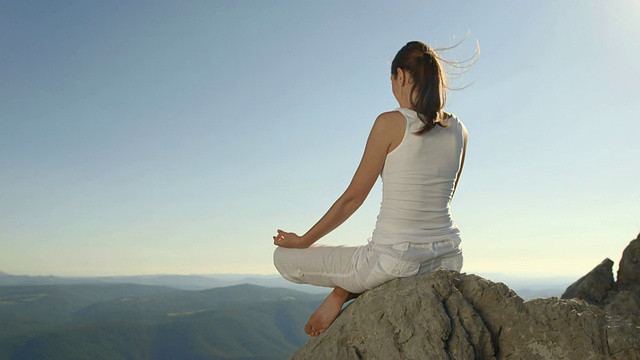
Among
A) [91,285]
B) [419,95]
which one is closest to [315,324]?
[419,95]

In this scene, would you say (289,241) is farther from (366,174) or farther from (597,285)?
(597,285)

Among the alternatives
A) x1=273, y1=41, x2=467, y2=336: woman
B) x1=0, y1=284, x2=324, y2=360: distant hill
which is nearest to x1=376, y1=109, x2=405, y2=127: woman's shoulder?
x1=273, y1=41, x2=467, y2=336: woman

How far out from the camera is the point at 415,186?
4551 mm

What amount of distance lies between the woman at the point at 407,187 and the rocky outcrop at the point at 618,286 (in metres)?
7.51

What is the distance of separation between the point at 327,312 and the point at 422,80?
7.65 ft

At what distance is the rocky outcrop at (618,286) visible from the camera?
1041 cm

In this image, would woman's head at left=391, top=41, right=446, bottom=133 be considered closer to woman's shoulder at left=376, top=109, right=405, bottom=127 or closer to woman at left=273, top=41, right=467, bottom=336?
woman at left=273, top=41, right=467, bottom=336

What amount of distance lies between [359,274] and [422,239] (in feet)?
2.13

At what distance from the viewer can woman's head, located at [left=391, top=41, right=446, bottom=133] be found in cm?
450

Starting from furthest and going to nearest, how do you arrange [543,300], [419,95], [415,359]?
[419,95], [543,300], [415,359]

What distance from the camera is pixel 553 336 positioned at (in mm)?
4074

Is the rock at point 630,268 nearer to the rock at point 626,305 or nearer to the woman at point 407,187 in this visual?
the rock at point 626,305

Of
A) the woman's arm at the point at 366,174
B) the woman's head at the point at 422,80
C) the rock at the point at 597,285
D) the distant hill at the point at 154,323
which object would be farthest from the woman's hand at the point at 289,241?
the distant hill at the point at 154,323

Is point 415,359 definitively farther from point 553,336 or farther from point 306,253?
point 306,253
